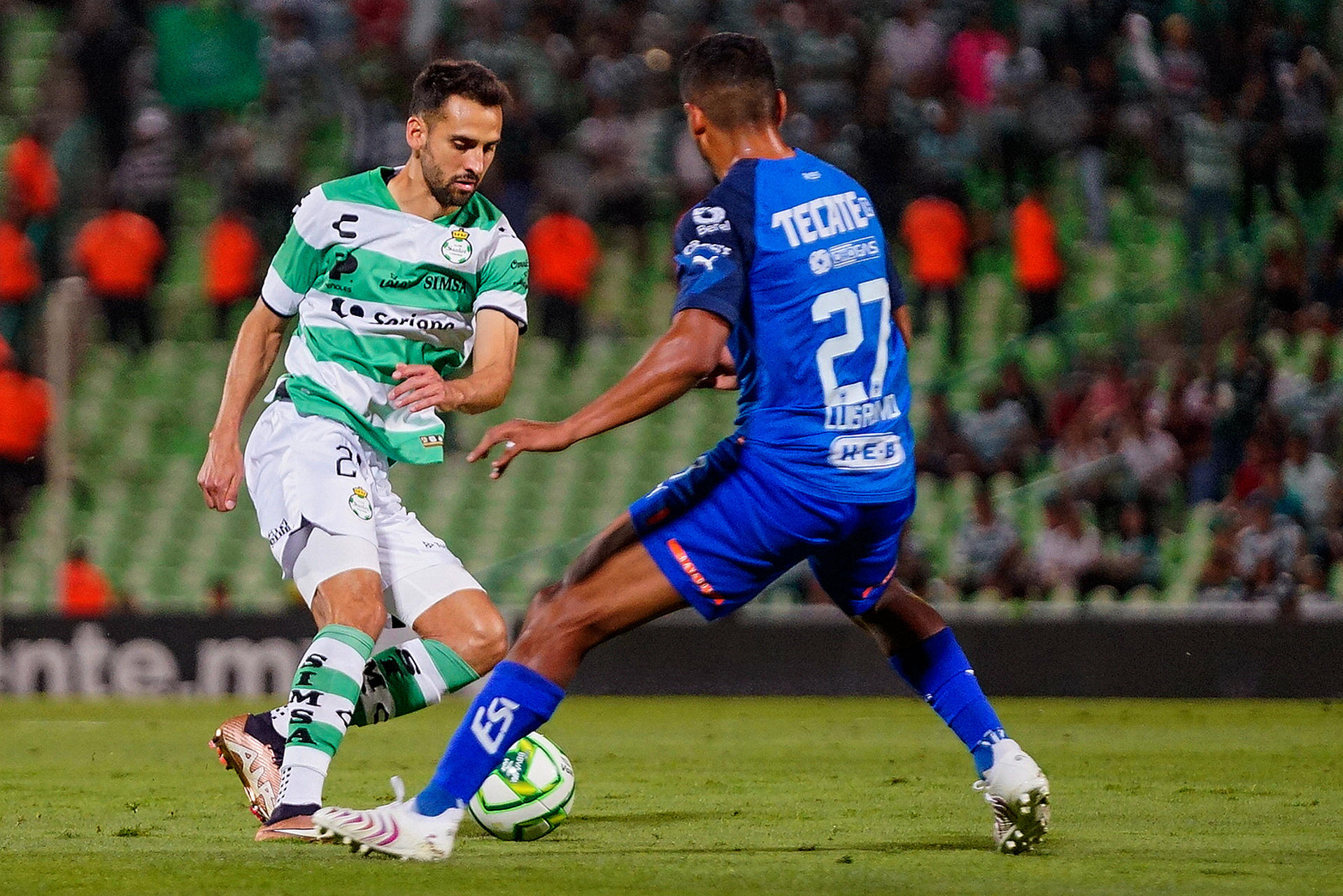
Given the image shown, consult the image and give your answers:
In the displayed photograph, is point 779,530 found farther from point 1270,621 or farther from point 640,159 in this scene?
point 640,159

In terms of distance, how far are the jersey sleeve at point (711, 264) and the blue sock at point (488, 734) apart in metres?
1.08

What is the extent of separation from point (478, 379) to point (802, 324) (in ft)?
4.07

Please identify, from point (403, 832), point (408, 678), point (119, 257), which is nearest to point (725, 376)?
point (408, 678)

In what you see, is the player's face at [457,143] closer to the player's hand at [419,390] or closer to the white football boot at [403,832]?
the player's hand at [419,390]

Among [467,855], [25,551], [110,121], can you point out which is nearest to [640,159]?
[110,121]

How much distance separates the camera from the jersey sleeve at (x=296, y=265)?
6.66 meters

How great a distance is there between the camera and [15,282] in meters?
18.8

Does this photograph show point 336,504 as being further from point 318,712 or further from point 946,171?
point 946,171

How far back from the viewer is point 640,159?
18656 mm

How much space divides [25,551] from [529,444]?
14897 millimetres

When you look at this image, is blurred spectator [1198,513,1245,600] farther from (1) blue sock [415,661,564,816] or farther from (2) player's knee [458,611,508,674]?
(1) blue sock [415,661,564,816]

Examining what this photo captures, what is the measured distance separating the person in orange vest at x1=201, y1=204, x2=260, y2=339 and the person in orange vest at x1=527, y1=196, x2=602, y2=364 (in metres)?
2.55

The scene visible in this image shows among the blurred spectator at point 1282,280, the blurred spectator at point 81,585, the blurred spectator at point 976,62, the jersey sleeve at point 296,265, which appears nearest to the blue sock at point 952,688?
the jersey sleeve at point 296,265

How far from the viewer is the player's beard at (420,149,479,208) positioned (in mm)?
6645
